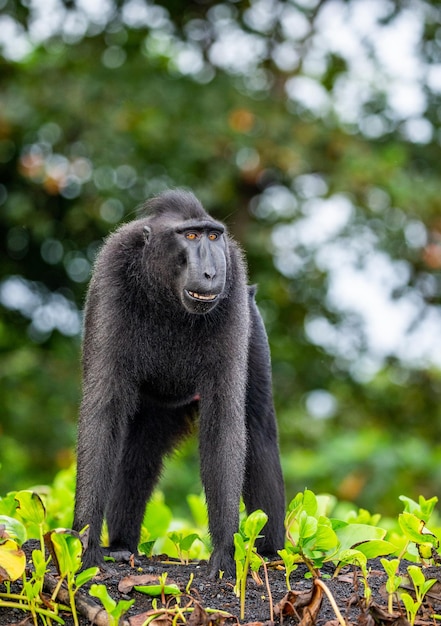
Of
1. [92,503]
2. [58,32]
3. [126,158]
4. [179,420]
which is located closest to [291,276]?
[126,158]

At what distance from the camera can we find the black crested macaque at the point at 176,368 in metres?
4.41

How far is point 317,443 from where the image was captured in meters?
12.2

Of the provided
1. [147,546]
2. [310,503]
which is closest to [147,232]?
[147,546]

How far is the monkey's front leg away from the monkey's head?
51 centimetres

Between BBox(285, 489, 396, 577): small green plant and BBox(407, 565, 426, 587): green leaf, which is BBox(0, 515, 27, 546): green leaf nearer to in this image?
BBox(285, 489, 396, 577): small green plant

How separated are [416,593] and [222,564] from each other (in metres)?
1.00

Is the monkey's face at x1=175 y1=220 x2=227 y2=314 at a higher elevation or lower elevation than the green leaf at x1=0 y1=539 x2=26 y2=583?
higher

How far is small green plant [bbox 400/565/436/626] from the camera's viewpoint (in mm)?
3383

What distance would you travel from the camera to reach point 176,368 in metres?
4.64

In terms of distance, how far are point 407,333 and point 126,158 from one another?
435cm

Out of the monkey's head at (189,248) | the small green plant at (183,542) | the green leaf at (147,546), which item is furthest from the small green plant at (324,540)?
the monkey's head at (189,248)

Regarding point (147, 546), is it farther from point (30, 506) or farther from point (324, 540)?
point (324, 540)

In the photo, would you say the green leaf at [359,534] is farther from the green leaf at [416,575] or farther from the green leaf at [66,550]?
the green leaf at [66,550]

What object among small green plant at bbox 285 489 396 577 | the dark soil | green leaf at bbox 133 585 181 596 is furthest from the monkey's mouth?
green leaf at bbox 133 585 181 596
